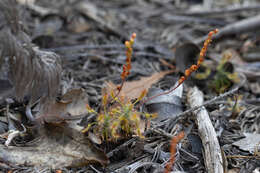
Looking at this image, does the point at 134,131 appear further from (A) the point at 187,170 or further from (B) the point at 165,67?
(B) the point at 165,67

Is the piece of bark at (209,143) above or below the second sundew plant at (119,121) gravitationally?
below

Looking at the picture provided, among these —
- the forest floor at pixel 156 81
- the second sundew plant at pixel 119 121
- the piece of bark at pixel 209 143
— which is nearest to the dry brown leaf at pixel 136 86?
the forest floor at pixel 156 81

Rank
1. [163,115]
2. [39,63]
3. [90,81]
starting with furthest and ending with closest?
[90,81], [163,115], [39,63]

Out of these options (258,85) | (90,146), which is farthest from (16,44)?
(258,85)

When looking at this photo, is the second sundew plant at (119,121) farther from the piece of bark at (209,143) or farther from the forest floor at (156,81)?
the piece of bark at (209,143)

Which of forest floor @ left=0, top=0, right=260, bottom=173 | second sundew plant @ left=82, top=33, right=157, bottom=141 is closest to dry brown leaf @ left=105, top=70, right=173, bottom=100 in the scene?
forest floor @ left=0, top=0, right=260, bottom=173

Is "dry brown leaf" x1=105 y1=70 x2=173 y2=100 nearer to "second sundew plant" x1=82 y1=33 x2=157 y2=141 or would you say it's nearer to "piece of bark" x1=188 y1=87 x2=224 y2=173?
Result: "second sundew plant" x1=82 y1=33 x2=157 y2=141

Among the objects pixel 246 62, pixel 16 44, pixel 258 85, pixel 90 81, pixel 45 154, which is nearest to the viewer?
pixel 45 154

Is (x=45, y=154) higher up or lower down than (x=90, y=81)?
lower down
